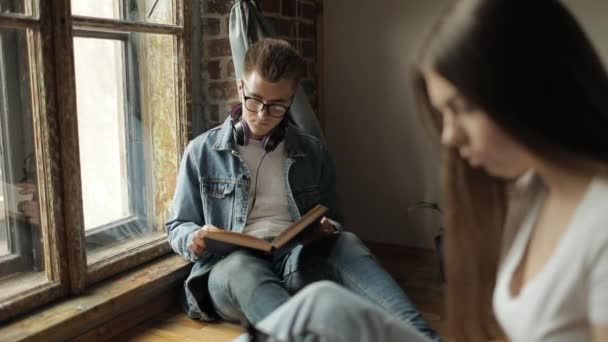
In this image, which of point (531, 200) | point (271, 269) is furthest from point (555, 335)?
point (271, 269)

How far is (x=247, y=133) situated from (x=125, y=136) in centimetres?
46

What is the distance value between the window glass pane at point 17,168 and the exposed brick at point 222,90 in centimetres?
72

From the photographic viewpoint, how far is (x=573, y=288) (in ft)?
2.31

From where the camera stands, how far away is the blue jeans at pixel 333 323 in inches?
36.2

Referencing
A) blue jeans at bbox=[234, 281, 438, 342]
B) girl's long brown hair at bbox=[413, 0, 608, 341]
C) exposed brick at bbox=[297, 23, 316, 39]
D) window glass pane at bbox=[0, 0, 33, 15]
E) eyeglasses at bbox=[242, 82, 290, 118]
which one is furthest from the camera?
exposed brick at bbox=[297, 23, 316, 39]

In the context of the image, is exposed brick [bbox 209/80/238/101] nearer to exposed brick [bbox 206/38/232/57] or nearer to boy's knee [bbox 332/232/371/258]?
exposed brick [bbox 206/38/232/57]

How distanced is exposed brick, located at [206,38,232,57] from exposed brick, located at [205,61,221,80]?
3 centimetres

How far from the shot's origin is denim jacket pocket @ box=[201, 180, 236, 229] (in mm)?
1839

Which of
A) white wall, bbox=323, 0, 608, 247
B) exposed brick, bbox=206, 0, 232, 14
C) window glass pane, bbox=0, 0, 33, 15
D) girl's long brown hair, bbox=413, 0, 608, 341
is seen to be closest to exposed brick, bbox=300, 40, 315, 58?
white wall, bbox=323, 0, 608, 247

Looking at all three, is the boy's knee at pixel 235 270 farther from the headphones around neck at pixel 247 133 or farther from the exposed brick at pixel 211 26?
the exposed brick at pixel 211 26

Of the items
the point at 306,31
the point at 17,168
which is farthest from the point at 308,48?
the point at 17,168

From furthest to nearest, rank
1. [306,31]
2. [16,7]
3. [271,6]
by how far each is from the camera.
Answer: [306,31]
[271,6]
[16,7]

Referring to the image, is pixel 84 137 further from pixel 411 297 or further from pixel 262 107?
pixel 411 297

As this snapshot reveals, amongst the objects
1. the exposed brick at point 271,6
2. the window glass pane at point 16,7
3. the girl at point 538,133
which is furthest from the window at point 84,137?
the girl at point 538,133
